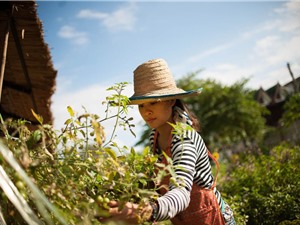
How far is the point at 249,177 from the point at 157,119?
3.58 m

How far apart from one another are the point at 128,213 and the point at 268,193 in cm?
378

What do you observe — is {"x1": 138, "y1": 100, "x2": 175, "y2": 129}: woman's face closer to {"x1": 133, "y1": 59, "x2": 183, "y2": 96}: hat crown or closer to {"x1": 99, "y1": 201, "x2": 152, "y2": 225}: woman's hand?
{"x1": 133, "y1": 59, "x2": 183, "y2": 96}: hat crown

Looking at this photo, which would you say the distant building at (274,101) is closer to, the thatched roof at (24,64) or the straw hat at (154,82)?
the thatched roof at (24,64)

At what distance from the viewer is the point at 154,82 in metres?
1.77

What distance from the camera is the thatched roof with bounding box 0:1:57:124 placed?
126 inches

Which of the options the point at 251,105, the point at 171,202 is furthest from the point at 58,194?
the point at 251,105

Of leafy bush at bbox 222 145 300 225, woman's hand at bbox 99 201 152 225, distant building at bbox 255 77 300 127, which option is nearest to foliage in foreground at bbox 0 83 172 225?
woman's hand at bbox 99 201 152 225

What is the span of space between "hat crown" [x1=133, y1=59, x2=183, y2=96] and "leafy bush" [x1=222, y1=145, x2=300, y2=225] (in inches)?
92.0

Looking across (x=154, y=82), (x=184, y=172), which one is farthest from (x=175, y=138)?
(x=154, y=82)

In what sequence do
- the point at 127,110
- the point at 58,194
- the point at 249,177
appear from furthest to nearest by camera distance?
the point at 249,177, the point at 127,110, the point at 58,194

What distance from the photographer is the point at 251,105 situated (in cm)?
2956

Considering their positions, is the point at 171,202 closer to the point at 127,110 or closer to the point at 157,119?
the point at 127,110

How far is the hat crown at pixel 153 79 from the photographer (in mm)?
1763

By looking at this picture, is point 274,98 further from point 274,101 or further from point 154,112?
point 154,112
